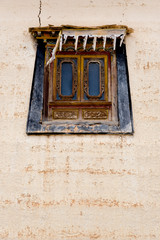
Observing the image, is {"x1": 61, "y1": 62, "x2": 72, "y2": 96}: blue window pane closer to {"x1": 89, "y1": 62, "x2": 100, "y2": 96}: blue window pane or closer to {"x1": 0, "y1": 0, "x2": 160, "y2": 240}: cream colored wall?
{"x1": 89, "y1": 62, "x2": 100, "y2": 96}: blue window pane

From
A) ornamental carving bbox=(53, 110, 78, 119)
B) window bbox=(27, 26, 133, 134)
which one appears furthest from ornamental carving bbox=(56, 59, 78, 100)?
ornamental carving bbox=(53, 110, 78, 119)

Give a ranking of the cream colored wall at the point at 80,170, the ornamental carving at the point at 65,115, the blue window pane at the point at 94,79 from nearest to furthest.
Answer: the cream colored wall at the point at 80,170 → the ornamental carving at the point at 65,115 → the blue window pane at the point at 94,79

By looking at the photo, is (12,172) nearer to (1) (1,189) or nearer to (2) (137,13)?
(1) (1,189)

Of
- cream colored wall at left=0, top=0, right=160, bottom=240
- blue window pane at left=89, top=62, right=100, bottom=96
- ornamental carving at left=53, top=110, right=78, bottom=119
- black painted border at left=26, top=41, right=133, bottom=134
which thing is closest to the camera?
cream colored wall at left=0, top=0, right=160, bottom=240

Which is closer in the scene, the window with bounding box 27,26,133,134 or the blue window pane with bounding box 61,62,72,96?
the window with bounding box 27,26,133,134

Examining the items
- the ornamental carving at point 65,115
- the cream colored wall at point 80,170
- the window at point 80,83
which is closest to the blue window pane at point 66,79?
the window at point 80,83

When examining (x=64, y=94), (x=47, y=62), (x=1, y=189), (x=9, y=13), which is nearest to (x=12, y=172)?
(x=1, y=189)

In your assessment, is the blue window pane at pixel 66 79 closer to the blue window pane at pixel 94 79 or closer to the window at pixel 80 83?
the window at pixel 80 83

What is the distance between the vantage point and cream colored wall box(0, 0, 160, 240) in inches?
159

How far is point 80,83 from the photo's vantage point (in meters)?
4.88

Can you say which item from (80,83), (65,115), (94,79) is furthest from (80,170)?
(94,79)

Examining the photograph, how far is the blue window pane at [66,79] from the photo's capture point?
487cm

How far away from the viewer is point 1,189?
4.21m

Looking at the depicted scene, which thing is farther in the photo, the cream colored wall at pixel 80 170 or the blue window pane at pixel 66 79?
the blue window pane at pixel 66 79
